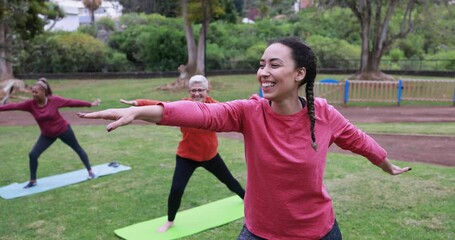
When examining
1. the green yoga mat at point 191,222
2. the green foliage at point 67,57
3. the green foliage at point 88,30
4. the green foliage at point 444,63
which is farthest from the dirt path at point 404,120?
the green foliage at point 88,30

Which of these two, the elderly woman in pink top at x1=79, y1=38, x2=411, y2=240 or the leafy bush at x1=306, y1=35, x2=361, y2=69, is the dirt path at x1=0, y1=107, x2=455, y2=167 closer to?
the elderly woman in pink top at x1=79, y1=38, x2=411, y2=240

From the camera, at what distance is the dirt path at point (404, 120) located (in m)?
9.34

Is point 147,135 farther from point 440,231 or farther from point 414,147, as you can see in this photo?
point 440,231

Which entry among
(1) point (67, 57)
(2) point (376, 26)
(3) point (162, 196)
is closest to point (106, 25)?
(1) point (67, 57)

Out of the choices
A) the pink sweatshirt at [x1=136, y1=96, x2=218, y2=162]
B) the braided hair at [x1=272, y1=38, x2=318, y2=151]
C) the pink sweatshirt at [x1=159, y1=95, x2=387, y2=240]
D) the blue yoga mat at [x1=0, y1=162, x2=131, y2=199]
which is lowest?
the blue yoga mat at [x1=0, y1=162, x2=131, y2=199]

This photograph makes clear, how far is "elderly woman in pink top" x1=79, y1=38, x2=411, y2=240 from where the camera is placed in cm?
251

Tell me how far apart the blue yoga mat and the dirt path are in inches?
173

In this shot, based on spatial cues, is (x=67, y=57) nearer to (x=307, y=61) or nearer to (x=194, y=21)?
(x=194, y=21)

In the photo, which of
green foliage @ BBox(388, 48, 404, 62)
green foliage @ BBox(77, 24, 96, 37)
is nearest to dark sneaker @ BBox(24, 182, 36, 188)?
green foliage @ BBox(388, 48, 404, 62)

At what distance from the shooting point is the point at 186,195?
706cm

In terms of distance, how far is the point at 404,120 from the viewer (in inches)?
602

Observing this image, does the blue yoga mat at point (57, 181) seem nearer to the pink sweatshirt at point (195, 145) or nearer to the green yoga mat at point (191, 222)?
the green yoga mat at point (191, 222)

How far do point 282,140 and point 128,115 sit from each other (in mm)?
842

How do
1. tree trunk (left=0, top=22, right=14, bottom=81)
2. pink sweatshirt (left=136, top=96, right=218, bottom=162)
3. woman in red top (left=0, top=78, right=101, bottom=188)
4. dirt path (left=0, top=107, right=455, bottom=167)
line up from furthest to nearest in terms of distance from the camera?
1. tree trunk (left=0, top=22, right=14, bottom=81)
2. dirt path (left=0, top=107, right=455, bottom=167)
3. woman in red top (left=0, top=78, right=101, bottom=188)
4. pink sweatshirt (left=136, top=96, right=218, bottom=162)
